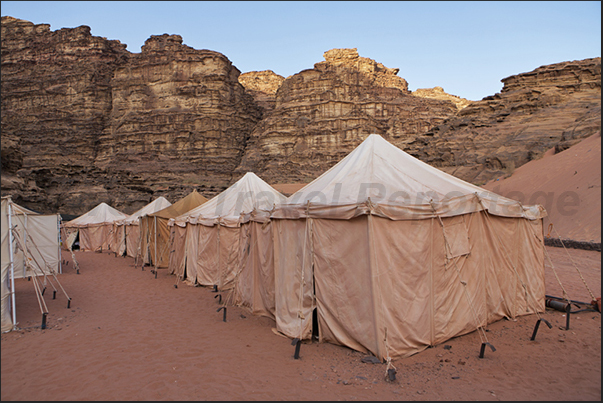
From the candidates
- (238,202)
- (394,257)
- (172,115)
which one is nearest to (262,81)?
(172,115)

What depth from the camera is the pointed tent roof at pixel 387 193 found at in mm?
5500

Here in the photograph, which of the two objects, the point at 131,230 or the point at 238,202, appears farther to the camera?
the point at 131,230

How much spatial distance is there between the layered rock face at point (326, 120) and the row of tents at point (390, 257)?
180 ft

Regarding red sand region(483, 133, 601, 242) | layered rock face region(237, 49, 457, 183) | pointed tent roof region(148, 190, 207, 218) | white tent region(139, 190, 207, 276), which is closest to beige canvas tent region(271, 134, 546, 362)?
pointed tent roof region(148, 190, 207, 218)

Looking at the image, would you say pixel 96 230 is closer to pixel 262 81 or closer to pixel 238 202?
pixel 238 202

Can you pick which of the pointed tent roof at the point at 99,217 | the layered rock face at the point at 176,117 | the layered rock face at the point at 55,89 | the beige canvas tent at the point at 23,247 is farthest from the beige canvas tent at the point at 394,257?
the layered rock face at the point at 55,89

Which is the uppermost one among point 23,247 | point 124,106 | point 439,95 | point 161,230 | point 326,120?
point 439,95

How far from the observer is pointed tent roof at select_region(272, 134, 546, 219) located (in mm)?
5500

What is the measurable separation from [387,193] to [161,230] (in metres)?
12.7

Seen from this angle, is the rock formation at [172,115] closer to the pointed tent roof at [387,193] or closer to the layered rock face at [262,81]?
the layered rock face at [262,81]

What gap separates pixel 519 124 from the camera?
38.7m

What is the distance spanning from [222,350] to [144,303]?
176 inches

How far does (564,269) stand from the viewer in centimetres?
1145

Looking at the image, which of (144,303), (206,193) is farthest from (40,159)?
(144,303)
